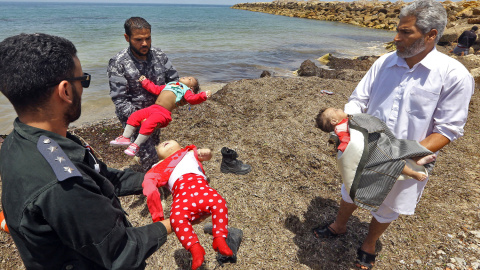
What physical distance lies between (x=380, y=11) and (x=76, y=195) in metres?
59.0

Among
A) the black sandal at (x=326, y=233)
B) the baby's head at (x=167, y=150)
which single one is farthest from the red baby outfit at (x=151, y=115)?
the black sandal at (x=326, y=233)

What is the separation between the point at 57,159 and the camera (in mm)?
1356

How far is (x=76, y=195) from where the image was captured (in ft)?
4.44

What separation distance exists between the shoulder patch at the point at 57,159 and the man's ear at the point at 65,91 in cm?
25

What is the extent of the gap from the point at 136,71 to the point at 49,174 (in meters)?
2.97

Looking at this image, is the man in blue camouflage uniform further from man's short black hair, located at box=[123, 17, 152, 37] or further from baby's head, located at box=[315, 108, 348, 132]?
baby's head, located at box=[315, 108, 348, 132]

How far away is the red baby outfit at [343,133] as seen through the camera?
8.59ft

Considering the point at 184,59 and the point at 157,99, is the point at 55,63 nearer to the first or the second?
the point at 157,99

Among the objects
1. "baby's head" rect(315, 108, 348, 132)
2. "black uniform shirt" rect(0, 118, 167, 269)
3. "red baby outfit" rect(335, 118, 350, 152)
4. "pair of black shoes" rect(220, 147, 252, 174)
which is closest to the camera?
"black uniform shirt" rect(0, 118, 167, 269)

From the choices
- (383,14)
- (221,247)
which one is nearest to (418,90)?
(221,247)

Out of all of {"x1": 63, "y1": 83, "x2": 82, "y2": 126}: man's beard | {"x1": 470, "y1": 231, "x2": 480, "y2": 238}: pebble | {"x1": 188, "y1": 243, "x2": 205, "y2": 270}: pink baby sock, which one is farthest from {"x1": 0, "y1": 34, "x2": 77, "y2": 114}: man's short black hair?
{"x1": 470, "y1": 231, "x2": 480, "y2": 238}: pebble

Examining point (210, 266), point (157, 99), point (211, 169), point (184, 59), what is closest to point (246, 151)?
point (211, 169)

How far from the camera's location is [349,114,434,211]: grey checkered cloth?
8.09ft

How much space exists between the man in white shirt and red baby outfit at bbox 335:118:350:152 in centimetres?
17
